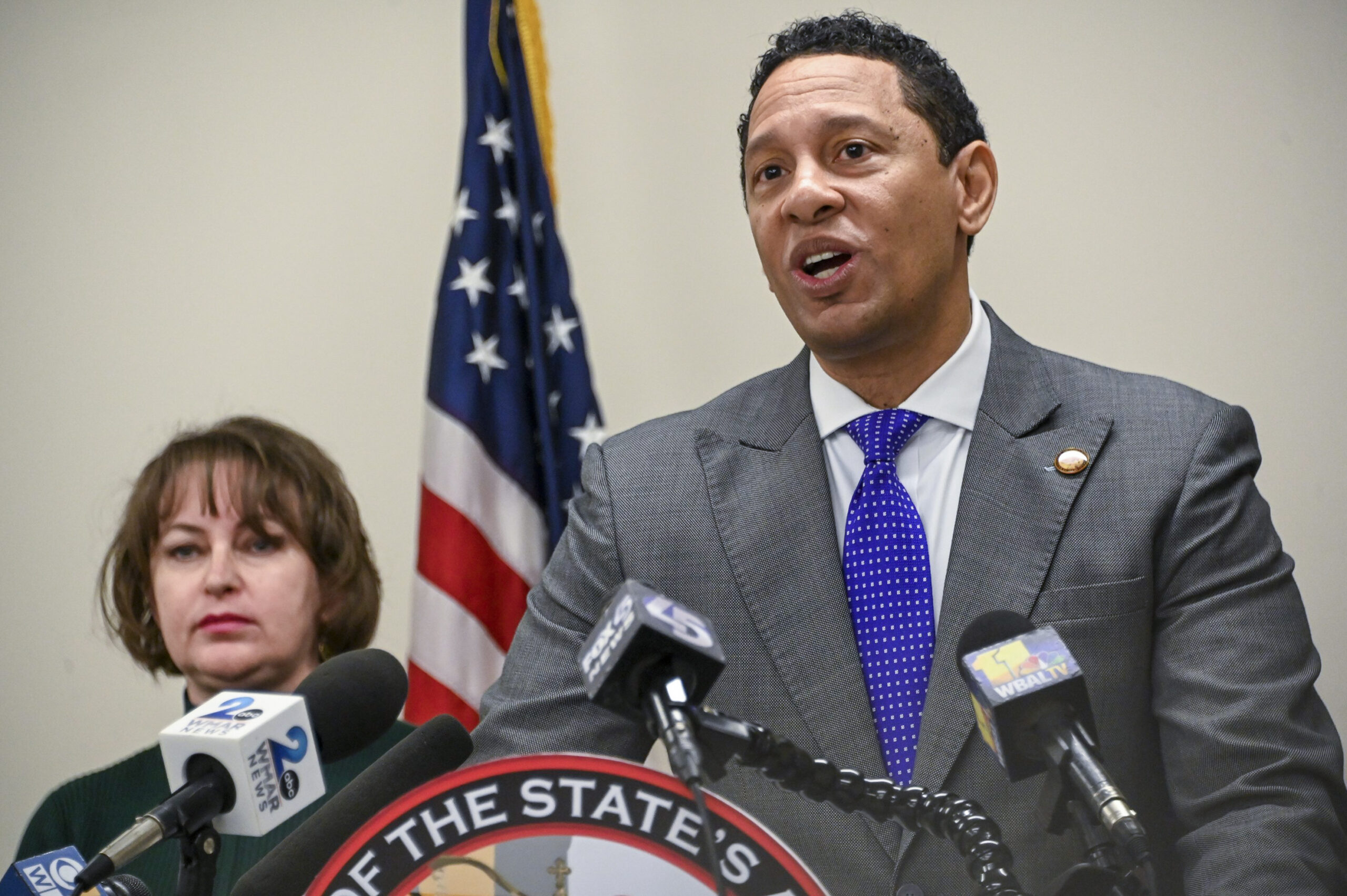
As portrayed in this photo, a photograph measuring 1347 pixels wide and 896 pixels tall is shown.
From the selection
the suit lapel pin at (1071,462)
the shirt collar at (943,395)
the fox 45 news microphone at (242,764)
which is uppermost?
the shirt collar at (943,395)

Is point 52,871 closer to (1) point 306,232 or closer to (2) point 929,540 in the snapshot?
(2) point 929,540

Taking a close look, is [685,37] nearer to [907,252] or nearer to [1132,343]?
[1132,343]

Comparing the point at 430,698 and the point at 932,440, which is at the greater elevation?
the point at 932,440

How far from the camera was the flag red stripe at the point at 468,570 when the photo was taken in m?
3.02

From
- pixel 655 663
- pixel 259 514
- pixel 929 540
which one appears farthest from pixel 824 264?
pixel 259 514

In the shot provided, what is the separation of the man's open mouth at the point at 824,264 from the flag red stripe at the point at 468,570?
152 cm

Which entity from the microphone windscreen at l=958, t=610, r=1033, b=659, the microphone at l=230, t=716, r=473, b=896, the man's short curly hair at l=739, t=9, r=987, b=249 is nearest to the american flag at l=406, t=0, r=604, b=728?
the man's short curly hair at l=739, t=9, r=987, b=249

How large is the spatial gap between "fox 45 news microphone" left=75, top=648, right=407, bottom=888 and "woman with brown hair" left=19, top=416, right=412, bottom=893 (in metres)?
1.02

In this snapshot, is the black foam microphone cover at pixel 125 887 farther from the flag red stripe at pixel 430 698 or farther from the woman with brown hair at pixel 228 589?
the flag red stripe at pixel 430 698

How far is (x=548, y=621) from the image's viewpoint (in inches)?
62.5

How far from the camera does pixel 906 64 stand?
180 centimetres

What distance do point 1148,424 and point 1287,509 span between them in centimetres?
168

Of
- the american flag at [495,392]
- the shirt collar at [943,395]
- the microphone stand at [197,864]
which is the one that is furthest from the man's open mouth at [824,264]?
the american flag at [495,392]

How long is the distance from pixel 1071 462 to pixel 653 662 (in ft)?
2.93
